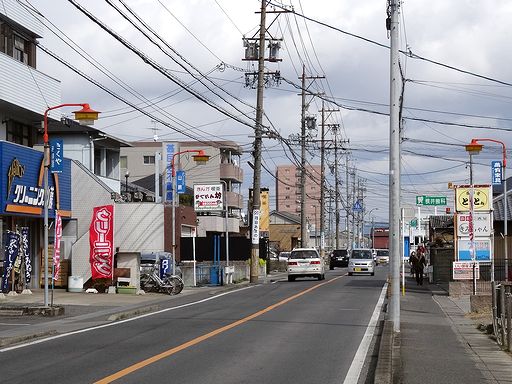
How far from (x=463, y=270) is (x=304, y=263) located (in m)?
15.2

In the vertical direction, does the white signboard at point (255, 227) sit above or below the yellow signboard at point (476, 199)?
below

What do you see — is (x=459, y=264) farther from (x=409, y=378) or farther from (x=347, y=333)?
(x=409, y=378)

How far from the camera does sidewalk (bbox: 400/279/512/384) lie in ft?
37.2

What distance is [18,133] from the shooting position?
3300 cm

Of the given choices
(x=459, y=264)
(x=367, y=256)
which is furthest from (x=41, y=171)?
(x=367, y=256)

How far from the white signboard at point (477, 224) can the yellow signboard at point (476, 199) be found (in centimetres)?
21

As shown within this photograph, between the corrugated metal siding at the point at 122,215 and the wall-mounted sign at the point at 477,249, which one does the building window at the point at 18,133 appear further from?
the wall-mounted sign at the point at 477,249

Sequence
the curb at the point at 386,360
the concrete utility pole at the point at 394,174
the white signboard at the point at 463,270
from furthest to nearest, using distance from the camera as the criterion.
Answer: the white signboard at the point at 463,270 < the concrete utility pole at the point at 394,174 < the curb at the point at 386,360

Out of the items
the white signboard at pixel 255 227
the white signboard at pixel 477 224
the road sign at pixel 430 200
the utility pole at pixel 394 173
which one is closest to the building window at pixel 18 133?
the white signboard at pixel 255 227

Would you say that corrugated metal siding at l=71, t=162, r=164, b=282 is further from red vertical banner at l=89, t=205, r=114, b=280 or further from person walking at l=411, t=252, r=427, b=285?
person walking at l=411, t=252, r=427, b=285

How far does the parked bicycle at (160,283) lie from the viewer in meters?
32.8

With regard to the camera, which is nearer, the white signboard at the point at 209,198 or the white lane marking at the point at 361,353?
the white lane marking at the point at 361,353

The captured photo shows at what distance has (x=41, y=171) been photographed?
104ft

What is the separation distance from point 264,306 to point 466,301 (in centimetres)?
809
